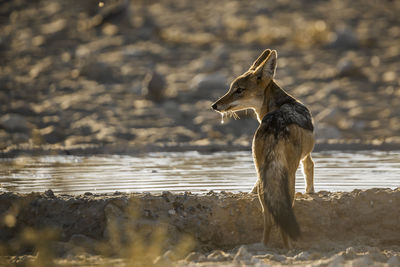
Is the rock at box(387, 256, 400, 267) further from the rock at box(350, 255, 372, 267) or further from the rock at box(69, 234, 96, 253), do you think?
the rock at box(69, 234, 96, 253)

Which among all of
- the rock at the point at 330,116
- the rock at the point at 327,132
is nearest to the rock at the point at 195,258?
the rock at the point at 327,132

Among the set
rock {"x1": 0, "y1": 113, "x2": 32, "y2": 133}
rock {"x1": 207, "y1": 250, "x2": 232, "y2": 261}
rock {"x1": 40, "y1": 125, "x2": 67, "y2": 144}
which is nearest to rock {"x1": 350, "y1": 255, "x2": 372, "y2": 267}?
rock {"x1": 207, "y1": 250, "x2": 232, "y2": 261}

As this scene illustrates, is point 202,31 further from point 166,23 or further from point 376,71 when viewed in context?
point 376,71

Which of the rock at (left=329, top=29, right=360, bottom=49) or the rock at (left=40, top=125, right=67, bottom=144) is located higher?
the rock at (left=329, top=29, right=360, bottom=49)

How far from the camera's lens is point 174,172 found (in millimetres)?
8523

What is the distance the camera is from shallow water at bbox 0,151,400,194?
7.38 meters

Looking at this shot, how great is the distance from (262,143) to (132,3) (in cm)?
1620

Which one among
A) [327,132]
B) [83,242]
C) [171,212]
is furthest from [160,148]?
[83,242]

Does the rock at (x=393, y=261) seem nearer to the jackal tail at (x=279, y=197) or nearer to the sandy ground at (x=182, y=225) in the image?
the sandy ground at (x=182, y=225)

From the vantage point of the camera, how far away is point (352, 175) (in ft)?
26.5

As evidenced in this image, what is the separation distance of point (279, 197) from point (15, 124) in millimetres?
8323

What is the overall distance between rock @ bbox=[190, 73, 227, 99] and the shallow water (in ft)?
12.5

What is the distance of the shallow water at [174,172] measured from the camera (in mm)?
7383

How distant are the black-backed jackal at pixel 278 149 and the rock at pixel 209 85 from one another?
7.67m
